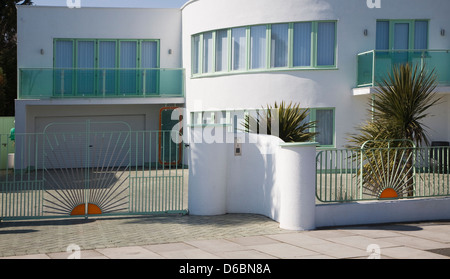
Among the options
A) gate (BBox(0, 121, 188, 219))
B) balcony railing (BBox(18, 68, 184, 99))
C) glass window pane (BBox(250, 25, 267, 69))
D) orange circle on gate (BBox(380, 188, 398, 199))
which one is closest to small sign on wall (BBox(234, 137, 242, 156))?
gate (BBox(0, 121, 188, 219))

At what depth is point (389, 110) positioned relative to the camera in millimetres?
14422

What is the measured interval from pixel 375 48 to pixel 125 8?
10.6 m

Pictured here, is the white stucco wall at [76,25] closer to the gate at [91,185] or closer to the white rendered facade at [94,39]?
the white rendered facade at [94,39]

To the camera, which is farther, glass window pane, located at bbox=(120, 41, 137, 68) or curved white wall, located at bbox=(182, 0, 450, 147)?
glass window pane, located at bbox=(120, 41, 137, 68)

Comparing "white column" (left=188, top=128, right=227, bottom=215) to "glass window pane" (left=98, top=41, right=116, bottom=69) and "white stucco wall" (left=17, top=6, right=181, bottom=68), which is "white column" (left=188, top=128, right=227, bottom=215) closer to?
"glass window pane" (left=98, top=41, right=116, bottom=69)

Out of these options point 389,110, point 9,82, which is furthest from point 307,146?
point 9,82

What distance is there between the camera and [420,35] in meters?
21.1

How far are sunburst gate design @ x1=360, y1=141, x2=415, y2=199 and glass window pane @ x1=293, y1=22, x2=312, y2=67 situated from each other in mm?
8791

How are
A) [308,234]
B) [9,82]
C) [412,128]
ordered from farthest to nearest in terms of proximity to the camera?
[9,82] < [412,128] < [308,234]

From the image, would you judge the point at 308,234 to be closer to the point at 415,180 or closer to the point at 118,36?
the point at 415,180

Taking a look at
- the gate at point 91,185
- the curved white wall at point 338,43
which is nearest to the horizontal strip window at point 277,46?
the curved white wall at point 338,43

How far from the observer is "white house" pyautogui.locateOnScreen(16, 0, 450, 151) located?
2070cm

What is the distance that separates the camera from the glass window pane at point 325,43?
20703 millimetres

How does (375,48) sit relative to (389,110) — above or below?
above
